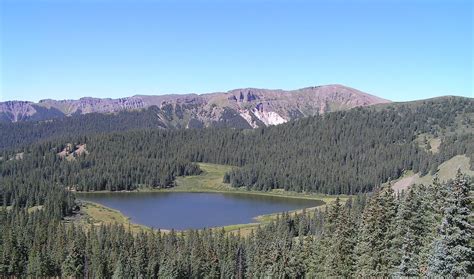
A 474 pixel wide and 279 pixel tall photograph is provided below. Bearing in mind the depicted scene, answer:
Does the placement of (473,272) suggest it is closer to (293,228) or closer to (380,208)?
(380,208)

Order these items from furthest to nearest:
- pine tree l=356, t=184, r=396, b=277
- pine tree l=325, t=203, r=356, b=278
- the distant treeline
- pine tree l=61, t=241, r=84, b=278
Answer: pine tree l=61, t=241, r=84, b=278 < pine tree l=325, t=203, r=356, b=278 < pine tree l=356, t=184, r=396, b=277 < the distant treeline

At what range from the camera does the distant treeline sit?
34844mm

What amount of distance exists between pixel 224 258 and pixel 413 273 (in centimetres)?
8967

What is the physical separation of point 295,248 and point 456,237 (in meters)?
71.7

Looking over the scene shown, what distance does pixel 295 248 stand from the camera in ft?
339

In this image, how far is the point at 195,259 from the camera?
120812mm

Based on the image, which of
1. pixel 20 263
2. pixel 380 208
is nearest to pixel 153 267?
pixel 20 263

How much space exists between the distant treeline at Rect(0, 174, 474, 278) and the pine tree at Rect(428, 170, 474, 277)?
0.22 ft

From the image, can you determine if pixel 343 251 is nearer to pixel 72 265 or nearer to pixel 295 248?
pixel 295 248

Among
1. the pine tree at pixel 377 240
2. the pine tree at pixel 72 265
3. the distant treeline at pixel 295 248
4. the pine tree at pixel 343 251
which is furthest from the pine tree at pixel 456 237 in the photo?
the pine tree at pixel 72 265

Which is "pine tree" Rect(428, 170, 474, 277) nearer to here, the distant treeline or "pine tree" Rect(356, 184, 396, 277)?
the distant treeline

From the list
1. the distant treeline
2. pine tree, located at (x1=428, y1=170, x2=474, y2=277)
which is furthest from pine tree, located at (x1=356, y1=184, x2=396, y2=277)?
pine tree, located at (x1=428, y1=170, x2=474, y2=277)

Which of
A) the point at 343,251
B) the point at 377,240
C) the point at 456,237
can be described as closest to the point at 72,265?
the point at 343,251

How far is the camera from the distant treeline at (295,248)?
3484 cm
